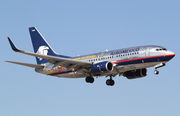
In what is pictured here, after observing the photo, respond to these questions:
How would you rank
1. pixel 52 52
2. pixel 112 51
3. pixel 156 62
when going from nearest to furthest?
pixel 156 62, pixel 112 51, pixel 52 52

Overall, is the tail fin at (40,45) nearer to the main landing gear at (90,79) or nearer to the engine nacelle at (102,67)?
the main landing gear at (90,79)

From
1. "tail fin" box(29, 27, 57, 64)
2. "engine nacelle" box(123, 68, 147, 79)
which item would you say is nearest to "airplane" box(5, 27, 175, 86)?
"engine nacelle" box(123, 68, 147, 79)

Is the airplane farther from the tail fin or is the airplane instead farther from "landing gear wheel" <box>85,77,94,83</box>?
the tail fin

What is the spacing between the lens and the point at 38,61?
5616 cm

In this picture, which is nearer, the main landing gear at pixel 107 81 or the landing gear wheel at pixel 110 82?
the main landing gear at pixel 107 81

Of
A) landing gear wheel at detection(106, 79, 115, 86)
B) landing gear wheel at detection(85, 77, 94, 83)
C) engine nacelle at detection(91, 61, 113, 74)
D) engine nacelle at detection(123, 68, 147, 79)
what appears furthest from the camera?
landing gear wheel at detection(106, 79, 115, 86)

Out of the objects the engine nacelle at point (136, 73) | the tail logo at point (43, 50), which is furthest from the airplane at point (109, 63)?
the tail logo at point (43, 50)

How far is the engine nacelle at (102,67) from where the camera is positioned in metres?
45.0

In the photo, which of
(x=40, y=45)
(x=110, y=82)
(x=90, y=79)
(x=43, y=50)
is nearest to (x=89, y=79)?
(x=90, y=79)

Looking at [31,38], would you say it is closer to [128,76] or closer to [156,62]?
[128,76]

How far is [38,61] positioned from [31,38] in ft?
Result: 17.1

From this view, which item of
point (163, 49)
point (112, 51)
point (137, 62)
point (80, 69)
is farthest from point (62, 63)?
point (163, 49)

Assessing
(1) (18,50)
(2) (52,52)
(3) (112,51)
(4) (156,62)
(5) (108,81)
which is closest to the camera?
(1) (18,50)

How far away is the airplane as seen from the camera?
43.9 metres
